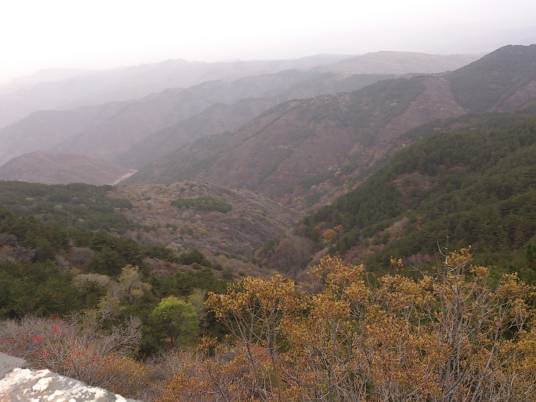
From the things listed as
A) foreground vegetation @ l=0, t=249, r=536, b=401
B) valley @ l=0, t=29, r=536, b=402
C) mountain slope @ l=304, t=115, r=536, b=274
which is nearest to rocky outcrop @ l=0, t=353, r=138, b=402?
valley @ l=0, t=29, r=536, b=402

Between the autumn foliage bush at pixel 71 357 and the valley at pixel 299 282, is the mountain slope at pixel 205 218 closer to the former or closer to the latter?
the valley at pixel 299 282

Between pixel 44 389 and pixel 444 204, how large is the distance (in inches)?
3434

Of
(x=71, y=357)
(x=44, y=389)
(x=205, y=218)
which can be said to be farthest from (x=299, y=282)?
(x=205, y=218)

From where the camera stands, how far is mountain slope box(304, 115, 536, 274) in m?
60.4

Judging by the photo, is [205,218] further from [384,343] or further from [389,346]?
[384,343]

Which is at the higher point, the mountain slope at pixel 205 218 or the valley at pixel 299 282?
the valley at pixel 299 282

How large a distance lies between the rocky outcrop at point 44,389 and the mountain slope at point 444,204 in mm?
47340

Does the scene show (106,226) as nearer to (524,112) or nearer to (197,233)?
(197,233)

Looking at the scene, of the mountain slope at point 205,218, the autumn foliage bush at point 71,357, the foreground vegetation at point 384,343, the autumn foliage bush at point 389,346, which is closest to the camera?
the autumn foliage bush at point 389,346

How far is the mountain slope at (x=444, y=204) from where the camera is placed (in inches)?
2379

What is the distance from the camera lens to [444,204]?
275 ft

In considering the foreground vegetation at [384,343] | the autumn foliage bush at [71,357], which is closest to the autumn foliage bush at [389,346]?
the foreground vegetation at [384,343]

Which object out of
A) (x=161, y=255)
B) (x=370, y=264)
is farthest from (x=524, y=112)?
(x=161, y=255)

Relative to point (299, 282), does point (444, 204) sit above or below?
below
